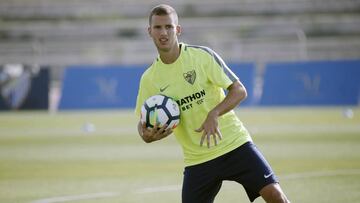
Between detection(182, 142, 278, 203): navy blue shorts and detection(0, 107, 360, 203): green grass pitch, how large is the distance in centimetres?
310

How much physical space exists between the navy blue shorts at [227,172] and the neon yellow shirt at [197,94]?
0.06 m

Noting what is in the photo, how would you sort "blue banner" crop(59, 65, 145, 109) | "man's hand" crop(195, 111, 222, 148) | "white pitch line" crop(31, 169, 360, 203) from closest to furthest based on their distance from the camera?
"man's hand" crop(195, 111, 222, 148), "white pitch line" crop(31, 169, 360, 203), "blue banner" crop(59, 65, 145, 109)

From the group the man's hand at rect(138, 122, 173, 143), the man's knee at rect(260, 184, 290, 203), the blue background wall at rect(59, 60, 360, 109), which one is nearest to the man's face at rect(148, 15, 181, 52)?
the man's hand at rect(138, 122, 173, 143)

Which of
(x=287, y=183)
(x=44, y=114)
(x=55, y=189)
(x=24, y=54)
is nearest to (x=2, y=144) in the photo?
(x=55, y=189)

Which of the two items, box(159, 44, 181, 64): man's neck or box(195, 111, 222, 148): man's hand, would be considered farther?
box(159, 44, 181, 64): man's neck

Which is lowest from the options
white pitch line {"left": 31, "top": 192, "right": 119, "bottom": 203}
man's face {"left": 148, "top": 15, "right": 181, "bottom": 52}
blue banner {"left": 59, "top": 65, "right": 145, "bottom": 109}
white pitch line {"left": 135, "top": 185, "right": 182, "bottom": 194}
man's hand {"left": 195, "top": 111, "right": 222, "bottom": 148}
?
blue banner {"left": 59, "top": 65, "right": 145, "bottom": 109}

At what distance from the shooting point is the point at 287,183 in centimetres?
1174

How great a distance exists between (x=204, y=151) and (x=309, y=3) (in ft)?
131

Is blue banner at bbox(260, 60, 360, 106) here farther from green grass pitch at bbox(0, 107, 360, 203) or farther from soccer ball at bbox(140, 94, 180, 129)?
soccer ball at bbox(140, 94, 180, 129)

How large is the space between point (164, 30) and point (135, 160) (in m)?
9.02

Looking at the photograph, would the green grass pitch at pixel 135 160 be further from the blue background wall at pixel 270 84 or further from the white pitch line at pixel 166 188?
the blue background wall at pixel 270 84

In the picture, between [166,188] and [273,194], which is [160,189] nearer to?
[166,188]

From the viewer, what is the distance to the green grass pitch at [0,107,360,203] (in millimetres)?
10883

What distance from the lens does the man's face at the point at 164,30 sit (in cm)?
688
